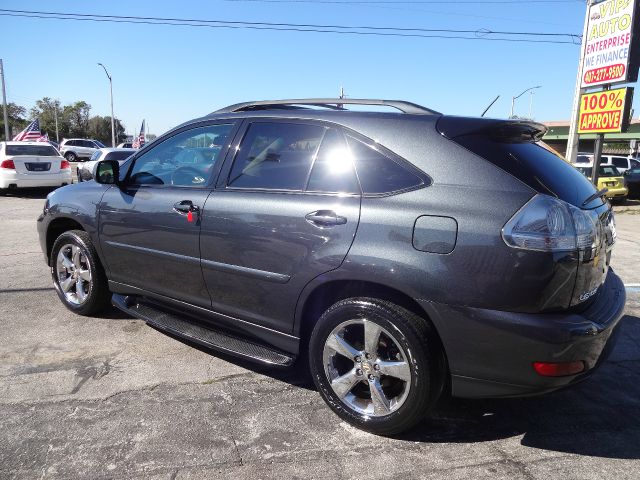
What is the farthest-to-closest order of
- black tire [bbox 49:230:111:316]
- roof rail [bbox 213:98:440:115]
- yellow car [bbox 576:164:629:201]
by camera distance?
yellow car [bbox 576:164:629:201], black tire [bbox 49:230:111:316], roof rail [bbox 213:98:440:115]

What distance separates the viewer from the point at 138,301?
391 cm

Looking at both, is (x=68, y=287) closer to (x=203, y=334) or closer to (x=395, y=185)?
(x=203, y=334)

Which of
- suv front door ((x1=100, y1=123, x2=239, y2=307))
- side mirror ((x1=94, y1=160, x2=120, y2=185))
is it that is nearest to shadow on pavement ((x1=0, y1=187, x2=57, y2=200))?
side mirror ((x1=94, y1=160, x2=120, y2=185))

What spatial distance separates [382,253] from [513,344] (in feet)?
2.37

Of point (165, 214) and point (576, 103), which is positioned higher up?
point (576, 103)

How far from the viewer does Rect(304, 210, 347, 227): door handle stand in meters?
2.65

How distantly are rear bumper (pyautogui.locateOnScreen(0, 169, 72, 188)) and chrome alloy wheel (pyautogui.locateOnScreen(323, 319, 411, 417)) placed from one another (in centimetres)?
1367

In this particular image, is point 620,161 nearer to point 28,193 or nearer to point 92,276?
point 28,193

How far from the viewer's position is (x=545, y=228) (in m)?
2.21

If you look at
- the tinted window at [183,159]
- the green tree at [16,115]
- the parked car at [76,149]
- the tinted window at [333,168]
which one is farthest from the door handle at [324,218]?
the green tree at [16,115]

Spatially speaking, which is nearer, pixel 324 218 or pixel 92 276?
pixel 324 218

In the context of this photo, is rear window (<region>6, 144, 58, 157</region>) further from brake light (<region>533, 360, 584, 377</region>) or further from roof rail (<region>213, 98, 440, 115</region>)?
brake light (<region>533, 360, 584, 377</region>)

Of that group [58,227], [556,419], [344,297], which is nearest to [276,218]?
[344,297]

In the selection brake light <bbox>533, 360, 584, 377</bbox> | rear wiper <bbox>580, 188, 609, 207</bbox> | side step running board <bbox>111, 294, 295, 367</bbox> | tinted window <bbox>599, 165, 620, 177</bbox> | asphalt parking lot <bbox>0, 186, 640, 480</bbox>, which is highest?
tinted window <bbox>599, 165, 620, 177</bbox>
